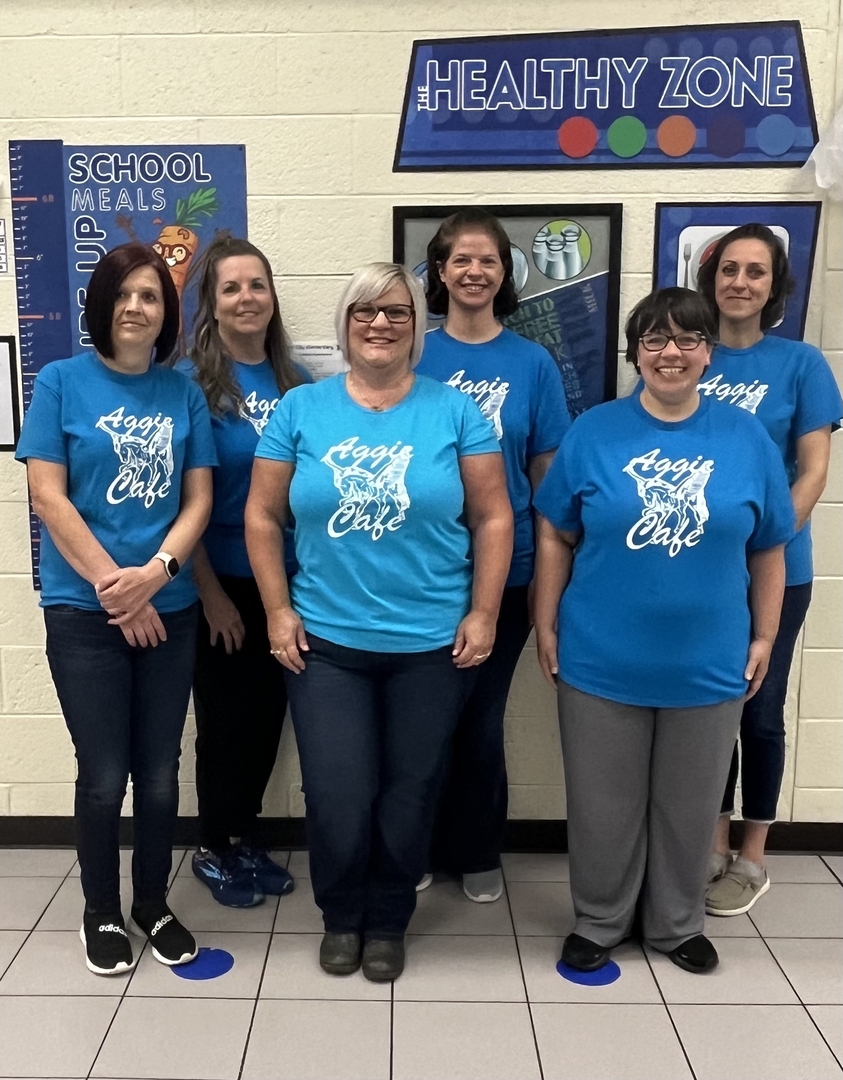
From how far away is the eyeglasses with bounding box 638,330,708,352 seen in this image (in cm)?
180

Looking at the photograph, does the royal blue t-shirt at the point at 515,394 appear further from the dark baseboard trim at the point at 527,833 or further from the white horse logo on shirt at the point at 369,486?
the dark baseboard trim at the point at 527,833

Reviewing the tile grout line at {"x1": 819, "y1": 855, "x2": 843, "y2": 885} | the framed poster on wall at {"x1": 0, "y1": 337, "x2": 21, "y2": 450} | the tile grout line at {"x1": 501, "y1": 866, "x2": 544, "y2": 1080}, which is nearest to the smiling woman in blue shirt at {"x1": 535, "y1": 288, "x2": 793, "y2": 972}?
the tile grout line at {"x1": 501, "y1": 866, "x2": 544, "y2": 1080}

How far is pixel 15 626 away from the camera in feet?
8.38

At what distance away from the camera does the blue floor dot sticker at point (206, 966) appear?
2.01 meters

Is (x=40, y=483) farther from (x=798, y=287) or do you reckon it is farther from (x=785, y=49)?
(x=785, y=49)

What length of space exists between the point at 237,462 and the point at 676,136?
1.39m

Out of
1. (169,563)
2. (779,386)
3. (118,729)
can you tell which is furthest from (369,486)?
(779,386)

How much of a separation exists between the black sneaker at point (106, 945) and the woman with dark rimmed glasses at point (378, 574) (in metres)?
0.46

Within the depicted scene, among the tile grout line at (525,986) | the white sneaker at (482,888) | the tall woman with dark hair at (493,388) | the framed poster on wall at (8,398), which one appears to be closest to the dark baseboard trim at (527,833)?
the tile grout line at (525,986)

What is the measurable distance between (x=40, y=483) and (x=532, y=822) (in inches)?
64.0

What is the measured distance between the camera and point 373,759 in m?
1.94

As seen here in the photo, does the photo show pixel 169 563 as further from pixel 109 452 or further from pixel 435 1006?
pixel 435 1006

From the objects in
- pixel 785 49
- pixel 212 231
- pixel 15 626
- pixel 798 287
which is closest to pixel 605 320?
pixel 798 287

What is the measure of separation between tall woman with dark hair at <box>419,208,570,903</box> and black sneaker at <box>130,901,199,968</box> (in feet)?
2.41
